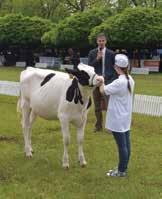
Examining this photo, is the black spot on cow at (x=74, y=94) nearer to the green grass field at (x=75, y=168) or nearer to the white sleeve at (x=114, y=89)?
the white sleeve at (x=114, y=89)

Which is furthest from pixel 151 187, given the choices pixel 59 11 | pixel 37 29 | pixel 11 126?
pixel 59 11

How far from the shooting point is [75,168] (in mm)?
8977

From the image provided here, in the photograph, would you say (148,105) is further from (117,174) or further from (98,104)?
(117,174)

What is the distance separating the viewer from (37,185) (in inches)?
309

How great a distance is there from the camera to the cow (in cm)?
876

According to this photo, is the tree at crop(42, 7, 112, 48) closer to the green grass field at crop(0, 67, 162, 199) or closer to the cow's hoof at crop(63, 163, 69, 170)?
the green grass field at crop(0, 67, 162, 199)

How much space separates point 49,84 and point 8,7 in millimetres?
68744

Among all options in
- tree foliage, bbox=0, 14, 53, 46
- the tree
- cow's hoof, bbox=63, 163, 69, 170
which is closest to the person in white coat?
cow's hoof, bbox=63, 163, 69, 170

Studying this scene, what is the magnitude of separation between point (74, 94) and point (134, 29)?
3121 cm

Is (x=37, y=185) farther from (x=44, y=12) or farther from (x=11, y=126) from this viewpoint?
(x=44, y=12)

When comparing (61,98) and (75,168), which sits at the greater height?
(61,98)

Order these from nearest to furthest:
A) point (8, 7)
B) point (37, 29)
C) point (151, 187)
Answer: point (151, 187) → point (37, 29) → point (8, 7)

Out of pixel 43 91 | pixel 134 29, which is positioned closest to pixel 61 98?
pixel 43 91

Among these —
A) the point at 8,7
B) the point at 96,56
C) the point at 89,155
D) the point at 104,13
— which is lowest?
the point at 8,7
